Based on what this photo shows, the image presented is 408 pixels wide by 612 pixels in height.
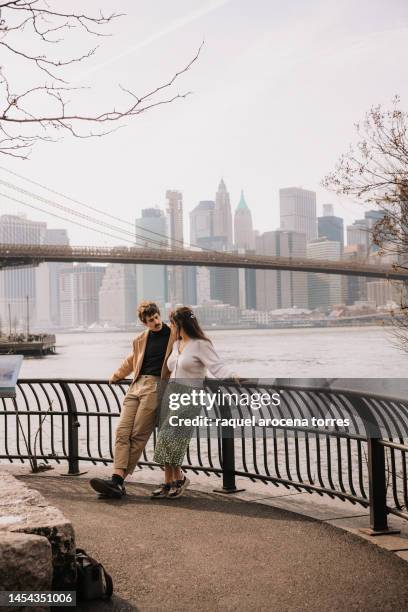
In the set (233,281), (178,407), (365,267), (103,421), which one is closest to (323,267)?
(365,267)

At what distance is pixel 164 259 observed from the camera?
55844 mm

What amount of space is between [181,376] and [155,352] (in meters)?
0.36

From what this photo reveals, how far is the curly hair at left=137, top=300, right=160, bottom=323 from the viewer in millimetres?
6027

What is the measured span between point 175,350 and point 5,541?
2.89 m

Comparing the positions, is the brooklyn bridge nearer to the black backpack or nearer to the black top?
the black top

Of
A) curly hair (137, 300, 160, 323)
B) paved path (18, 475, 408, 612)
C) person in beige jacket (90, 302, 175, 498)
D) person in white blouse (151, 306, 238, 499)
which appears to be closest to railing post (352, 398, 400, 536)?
paved path (18, 475, 408, 612)

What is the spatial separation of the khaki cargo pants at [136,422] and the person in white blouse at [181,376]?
118mm

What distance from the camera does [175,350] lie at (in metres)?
5.83

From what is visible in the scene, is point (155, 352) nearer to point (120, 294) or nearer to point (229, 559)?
point (229, 559)

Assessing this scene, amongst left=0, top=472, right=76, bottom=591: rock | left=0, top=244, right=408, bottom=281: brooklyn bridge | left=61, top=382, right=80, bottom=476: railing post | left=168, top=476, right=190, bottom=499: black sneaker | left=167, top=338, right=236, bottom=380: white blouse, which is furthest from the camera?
left=0, top=244, right=408, bottom=281: brooklyn bridge

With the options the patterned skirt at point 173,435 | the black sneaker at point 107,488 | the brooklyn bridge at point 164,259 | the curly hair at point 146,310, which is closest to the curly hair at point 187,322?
the curly hair at point 146,310

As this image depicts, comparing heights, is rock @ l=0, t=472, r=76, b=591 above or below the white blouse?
below

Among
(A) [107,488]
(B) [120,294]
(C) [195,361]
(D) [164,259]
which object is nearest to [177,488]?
(A) [107,488]

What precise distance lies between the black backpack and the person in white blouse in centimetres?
223
